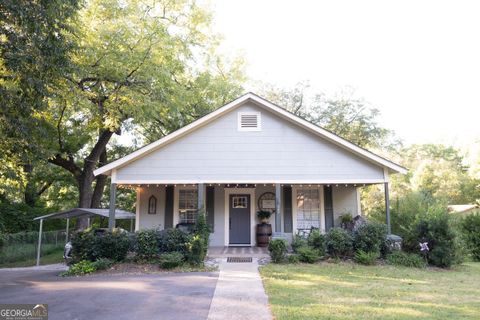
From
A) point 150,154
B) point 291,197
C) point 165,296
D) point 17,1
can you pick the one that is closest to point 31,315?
point 165,296

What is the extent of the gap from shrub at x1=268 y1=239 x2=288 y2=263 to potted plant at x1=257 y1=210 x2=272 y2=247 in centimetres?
311

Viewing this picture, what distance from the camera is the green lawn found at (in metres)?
5.63

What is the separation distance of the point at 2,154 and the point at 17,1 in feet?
16.0

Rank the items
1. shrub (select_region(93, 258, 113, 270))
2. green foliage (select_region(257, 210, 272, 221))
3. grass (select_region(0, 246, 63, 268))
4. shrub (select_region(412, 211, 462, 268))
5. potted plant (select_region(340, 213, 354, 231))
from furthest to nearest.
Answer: green foliage (select_region(257, 210, 272, 221)) → grass (select_region(0, 246, 63, 268)) → potted plant (select_region(340, 213, 354, 231)) → shrub (select_region(412, 211, 462, 268)) → shrub (select_region(93, 258, 113, 270))

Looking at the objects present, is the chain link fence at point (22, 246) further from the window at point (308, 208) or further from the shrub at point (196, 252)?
the window at point (308, 208)

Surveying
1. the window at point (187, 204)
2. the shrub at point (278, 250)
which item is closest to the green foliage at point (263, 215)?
the window at point (187, 204)

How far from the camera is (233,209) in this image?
1426cm

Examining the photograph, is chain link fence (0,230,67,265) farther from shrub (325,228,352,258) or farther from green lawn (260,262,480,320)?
shrub (325,228,352,258)

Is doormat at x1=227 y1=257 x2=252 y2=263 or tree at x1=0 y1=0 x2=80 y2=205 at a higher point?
tree at x1=0 y1=0 x2=80 y2=205

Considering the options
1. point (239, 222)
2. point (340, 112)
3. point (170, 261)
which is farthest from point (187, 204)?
point (340, 112)

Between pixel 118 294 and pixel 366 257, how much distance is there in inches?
268

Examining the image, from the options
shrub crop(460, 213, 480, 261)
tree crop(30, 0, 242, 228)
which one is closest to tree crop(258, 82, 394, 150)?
tree crop(30, 0, 242, 228)

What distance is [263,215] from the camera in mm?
13953

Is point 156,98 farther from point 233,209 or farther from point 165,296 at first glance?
point 165,296
